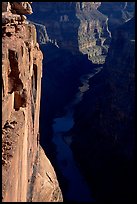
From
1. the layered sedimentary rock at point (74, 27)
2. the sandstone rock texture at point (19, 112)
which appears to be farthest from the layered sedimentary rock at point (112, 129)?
the layered sedimentary rock at point (74, 27)

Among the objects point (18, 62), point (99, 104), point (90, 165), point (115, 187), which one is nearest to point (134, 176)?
point (115, 187)

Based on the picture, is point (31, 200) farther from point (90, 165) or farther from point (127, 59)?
point (127, 59)

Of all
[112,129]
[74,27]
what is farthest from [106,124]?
[74,27]

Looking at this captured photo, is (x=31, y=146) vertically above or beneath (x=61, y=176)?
above

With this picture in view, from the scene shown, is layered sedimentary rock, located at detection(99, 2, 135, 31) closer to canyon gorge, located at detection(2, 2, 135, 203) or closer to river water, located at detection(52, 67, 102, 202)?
canyon gorge, located at detection(2, 2, 135, 203)

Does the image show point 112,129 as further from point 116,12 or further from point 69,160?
point 116,12
